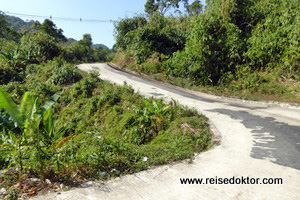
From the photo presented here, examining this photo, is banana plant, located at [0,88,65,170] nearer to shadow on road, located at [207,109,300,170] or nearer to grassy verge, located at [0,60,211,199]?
grassy verge, located at [0,60,211,199]

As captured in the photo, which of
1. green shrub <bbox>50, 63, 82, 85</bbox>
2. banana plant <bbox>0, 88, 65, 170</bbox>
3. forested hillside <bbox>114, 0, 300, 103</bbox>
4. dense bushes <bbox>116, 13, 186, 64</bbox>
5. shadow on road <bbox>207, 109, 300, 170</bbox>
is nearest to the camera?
shadow on road <bbox>207, 109, 300, 170</bbox>

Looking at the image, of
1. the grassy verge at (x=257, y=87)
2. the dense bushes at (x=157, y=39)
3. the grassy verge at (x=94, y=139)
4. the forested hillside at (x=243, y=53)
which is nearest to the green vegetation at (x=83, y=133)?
the grassy verge at (x=94, y=139)

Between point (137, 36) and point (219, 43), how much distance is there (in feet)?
26.6

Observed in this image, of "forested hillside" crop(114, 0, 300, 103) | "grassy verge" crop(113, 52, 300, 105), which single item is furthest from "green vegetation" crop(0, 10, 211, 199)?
"forested hillside" crop(114, 0, 300, 103)

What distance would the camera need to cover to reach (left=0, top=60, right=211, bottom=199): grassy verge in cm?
308

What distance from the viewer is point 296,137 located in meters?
5.01

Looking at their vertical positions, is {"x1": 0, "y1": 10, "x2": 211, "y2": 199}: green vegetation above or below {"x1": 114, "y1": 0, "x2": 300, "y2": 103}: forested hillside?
below

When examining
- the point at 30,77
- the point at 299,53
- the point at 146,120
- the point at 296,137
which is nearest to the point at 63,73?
the point at 30,77

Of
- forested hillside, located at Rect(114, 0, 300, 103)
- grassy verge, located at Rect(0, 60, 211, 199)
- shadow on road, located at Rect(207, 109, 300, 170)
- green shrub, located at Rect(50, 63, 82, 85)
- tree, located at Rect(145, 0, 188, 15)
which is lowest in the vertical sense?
grassy verge, located at Rect(0, 60, 211, 199)

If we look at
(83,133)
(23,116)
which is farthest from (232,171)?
(83,133)

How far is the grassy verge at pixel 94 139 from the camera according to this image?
10.1ft

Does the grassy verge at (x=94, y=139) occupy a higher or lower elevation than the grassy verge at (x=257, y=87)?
lower

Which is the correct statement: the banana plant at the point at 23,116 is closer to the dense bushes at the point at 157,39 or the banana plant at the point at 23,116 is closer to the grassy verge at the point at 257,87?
the grassy verge at the point at 257,87

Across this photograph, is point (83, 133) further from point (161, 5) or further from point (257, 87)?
point (161, 5)
